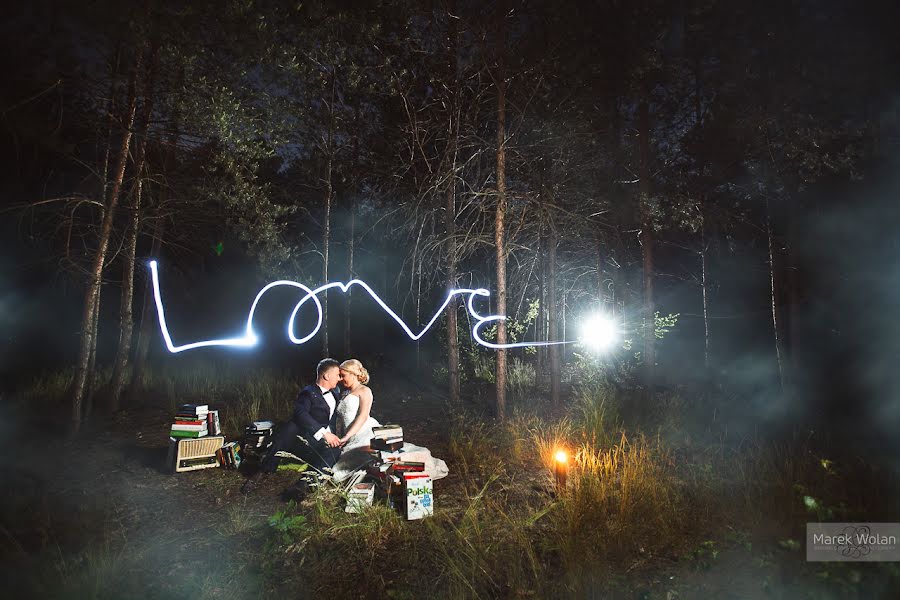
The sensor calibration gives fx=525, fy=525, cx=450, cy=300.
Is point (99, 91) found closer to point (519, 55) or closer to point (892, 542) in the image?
point (519, 55)

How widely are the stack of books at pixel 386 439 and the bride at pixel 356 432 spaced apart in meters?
0.13

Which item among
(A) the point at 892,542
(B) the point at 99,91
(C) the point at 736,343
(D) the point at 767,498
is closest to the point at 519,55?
(B) the point at 99,91

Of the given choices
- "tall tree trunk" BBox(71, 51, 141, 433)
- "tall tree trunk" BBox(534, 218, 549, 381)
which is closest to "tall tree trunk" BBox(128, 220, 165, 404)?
"tall tree trunk" BBox(71, 51, 141, 433)

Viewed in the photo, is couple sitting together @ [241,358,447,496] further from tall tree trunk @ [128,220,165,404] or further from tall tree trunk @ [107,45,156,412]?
tall tree trunk @ [128,220,165,404]

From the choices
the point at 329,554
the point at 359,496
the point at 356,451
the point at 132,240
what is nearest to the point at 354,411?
the point at 356,451

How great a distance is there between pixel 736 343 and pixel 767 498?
18.1 metres

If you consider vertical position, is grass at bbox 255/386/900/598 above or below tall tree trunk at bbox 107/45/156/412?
below

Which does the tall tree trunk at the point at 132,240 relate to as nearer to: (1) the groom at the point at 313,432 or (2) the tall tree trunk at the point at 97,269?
(2) the tall tree trunk at the point at 97,269

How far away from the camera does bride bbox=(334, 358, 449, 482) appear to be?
6336 millimetres

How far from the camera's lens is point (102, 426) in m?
9.51

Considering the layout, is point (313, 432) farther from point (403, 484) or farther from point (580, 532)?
point (580, 532)

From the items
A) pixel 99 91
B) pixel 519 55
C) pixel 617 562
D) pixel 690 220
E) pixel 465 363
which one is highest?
pixel 519 55

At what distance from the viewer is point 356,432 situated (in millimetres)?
6461

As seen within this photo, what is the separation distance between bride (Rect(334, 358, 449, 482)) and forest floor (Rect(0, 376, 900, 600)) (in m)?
0.43
